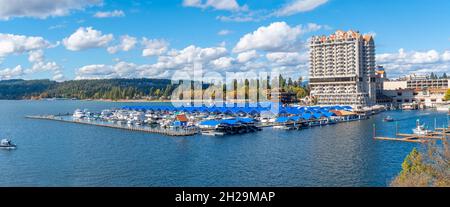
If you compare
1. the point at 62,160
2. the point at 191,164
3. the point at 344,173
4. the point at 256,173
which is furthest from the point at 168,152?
the point at 344,173

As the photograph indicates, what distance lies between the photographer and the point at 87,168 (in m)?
14.0

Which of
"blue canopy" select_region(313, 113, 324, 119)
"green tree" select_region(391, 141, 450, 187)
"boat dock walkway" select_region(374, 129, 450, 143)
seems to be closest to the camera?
"green tree" select_region(391, 141, 450, 187)

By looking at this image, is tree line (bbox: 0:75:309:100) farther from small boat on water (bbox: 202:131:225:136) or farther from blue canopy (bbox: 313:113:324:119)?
small boat on water (bbox: 202:131:225:136)

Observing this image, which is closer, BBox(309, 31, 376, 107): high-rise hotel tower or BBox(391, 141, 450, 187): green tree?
BBox(391, 141, 450, 187): green tree

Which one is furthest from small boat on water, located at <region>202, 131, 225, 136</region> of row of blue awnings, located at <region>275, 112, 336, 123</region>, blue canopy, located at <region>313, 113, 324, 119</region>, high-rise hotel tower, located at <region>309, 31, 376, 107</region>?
high-rise hotel tower, located at <region>309, 31, 376, 107</region>

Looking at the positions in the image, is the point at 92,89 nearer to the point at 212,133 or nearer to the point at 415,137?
the point at 212,133

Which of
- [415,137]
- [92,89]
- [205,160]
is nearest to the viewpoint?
[205,160]

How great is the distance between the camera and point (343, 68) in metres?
49.7

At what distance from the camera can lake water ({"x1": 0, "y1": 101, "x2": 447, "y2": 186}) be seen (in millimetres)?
12094

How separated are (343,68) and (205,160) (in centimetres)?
3813

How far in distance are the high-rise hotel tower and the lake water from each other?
26.7 meters

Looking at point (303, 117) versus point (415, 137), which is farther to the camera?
point (303, 117)

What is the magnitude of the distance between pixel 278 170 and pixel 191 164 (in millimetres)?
3138

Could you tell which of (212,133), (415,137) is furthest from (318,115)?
(212,133)
